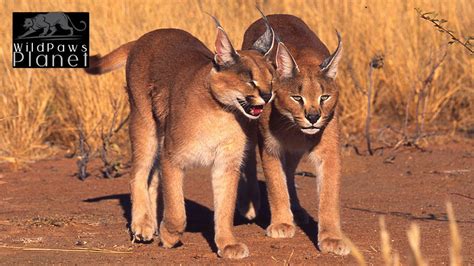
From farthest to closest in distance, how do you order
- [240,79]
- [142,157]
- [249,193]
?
1. [249,193]
2. [142,157]
3. [240,79]

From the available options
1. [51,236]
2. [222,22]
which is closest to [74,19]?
[222,22]

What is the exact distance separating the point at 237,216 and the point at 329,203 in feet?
4.68

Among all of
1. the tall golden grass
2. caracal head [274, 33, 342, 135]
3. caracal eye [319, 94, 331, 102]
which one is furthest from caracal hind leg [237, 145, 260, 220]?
the tall golden grass

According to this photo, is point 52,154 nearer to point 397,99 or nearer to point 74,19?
point 74,19

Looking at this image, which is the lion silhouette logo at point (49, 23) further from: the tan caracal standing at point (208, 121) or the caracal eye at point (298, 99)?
the caracal eye at point (298, 99)

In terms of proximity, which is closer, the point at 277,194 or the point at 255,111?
the point at 255,111

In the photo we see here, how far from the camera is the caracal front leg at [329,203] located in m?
5.93

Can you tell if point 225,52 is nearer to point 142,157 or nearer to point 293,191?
point 142,157

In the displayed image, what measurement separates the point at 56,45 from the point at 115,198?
277cm

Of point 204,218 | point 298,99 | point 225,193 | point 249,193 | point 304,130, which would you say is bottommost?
point 204,218

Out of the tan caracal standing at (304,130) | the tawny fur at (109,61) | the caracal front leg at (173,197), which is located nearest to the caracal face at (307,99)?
the tan caracal standing at (304,130)

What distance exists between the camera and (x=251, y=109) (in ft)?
18.3

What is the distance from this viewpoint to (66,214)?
7301 mm

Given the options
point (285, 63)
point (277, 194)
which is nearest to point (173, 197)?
point (277, 194)
